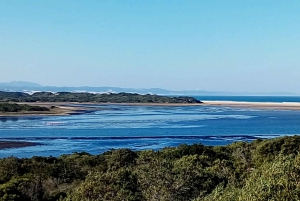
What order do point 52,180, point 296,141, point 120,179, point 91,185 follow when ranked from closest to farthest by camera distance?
point 91,185, point 120,179, point 52,180, point 296,141

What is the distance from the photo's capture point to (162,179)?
566 inches

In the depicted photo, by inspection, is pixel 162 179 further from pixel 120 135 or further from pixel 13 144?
pixel 120 135

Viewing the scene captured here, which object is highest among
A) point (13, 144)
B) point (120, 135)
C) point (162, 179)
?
point (162, 179)

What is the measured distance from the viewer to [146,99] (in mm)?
169500

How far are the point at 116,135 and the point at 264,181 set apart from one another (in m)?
50.2

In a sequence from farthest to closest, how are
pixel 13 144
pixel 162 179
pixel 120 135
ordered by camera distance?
pixel 120 135
pixel 13 144
pixel 162 179

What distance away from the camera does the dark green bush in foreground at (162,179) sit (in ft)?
34.9

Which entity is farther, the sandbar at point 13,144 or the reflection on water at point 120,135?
the sandbar at point 13,144

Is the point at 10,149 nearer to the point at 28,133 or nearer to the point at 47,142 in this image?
the point at 47,142

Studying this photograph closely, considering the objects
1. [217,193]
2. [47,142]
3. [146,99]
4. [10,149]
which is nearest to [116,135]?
[47,142]

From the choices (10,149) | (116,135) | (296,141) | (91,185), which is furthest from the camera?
(116,135)

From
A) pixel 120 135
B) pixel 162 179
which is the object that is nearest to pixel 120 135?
pixel 120 135

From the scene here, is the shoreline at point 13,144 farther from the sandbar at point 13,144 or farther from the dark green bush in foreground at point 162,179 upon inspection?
the dark green bush in foreground at point 162,179

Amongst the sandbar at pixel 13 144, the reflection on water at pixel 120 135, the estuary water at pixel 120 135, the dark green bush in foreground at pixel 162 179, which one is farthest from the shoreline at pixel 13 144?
the dark green bush in foreground at pixel 162 179
